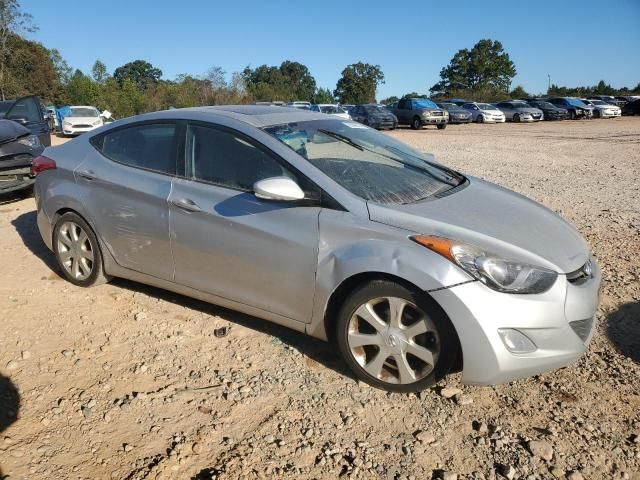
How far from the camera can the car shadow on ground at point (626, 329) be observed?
3297mm

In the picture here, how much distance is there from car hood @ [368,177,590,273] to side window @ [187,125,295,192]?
29.9 inches

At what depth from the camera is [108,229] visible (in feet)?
12.9

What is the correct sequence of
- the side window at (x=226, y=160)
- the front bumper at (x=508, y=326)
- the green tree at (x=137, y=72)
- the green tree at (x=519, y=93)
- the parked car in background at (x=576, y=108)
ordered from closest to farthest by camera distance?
the front bumper at (x=508, y=326)
the side window at (x=226, y=160)
the parked car in background at (x=576, y=108)
the green tree at (x=519, y=93)
the green tree at (x=137, y=72)

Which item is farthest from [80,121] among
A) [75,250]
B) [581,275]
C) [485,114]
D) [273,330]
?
[581,275]

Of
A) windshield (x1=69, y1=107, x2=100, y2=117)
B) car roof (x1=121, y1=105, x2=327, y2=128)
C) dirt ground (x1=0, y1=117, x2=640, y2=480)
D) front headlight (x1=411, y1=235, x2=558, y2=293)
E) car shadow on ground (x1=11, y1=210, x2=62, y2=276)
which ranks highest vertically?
car roof (x1=121, y1=105, x2=327, y2=128)

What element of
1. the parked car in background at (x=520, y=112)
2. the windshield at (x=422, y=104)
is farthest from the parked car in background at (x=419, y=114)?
the parked car in background at (x=520, y=112)

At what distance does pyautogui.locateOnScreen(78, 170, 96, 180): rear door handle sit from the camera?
158 inches

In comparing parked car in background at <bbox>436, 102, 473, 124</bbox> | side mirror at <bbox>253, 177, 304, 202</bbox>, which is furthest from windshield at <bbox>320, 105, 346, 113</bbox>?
side mirror at <bbox>253, 177, 304, 202</bbox>

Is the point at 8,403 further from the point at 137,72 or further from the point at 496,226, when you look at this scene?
the point at 137,72

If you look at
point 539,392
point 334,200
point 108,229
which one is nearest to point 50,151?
point 108,229

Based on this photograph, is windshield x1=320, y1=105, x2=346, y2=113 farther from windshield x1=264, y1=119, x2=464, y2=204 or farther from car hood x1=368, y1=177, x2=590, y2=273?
car hood x1=368, y1=177, x2=590, y2=273

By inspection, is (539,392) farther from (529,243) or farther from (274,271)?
(274,271)

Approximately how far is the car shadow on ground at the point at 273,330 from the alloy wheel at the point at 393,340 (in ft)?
0.83

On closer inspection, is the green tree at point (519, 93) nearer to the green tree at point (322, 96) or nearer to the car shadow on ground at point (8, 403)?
the green tree at point (322, 96)
